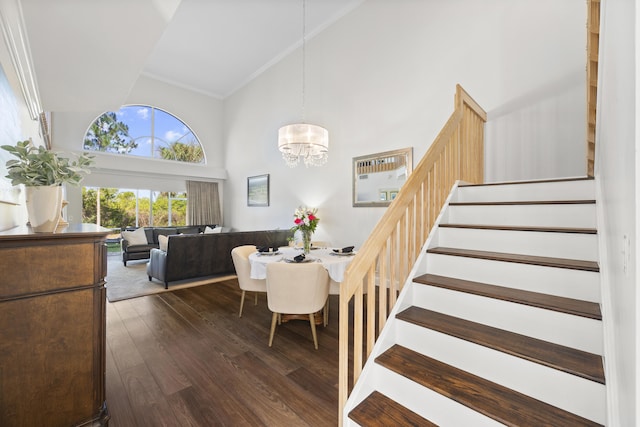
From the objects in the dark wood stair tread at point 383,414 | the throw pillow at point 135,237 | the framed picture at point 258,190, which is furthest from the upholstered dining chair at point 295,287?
the throw pillow at point 135,237

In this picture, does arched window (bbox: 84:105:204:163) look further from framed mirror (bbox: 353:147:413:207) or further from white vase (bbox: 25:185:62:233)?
white vase (bbox: 25:185:62:233)

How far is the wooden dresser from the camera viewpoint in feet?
4.08

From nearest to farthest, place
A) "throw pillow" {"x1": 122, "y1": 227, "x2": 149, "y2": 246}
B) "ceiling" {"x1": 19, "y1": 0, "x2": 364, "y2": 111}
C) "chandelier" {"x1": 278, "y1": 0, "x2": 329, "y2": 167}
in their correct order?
"ceiling" {"x1": 19, "y1": 0, "x2": 364, "y2": 111} → "chandelier" {"x1": 278, "y1": 0, "x2": 329, "y2": 167} → "throw pillow" {"x1": 122, "y1": 227, "x2": 149, "y2": 246}

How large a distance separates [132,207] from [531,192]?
8.71 m

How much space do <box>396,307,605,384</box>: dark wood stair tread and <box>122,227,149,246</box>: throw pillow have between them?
21.1 feet

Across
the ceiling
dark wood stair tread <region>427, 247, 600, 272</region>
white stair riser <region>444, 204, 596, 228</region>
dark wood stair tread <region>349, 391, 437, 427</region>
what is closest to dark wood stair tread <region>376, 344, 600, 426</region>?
dark wood stair tread <region>349, 391, 437, 427</region>

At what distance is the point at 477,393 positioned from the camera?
128 cm

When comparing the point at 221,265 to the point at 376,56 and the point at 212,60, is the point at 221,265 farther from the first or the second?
the point at 212,60

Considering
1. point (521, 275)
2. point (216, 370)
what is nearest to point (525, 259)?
point (521, 275)

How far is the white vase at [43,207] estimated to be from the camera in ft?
4.75

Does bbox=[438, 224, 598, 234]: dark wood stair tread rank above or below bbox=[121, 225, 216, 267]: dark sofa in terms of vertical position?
above

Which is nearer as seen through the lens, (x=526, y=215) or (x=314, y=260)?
(x=526, y=215)

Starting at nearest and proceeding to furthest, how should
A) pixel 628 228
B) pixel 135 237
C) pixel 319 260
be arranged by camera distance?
pixel 628 228 → pixel 319 260 → pixel 135 237

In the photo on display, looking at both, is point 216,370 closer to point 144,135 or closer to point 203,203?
point 203,203
